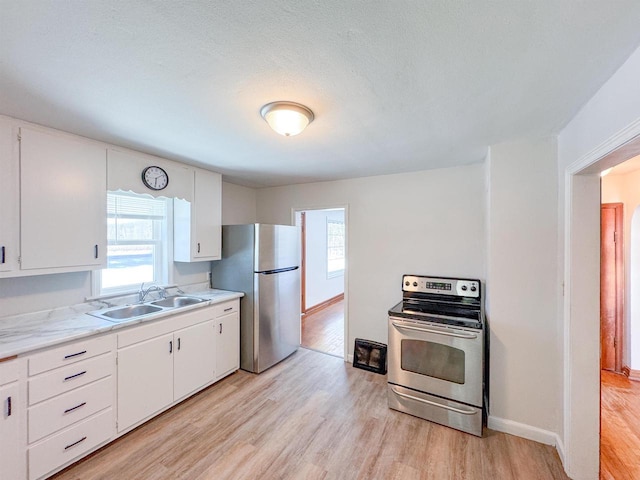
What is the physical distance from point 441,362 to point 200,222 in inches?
109

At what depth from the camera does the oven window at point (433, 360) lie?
7.39 feet

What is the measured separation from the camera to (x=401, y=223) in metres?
3.23

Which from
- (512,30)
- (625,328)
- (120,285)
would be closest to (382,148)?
(512,30)

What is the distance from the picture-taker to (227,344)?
304 cm

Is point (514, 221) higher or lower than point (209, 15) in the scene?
lower

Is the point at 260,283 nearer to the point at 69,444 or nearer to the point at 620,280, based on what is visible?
the point at 69,444

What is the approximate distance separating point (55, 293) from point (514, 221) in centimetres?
373

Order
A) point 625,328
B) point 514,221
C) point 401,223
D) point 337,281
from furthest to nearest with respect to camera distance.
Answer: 1. point 337,281
2. point 401,223
3. point 625,328
4. point 514,221

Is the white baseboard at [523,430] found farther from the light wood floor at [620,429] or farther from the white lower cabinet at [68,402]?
the white lower cabinet at [68,402]

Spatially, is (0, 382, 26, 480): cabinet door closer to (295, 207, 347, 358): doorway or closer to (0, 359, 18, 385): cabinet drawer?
(0, 359, 18, 385): cabinet drawer

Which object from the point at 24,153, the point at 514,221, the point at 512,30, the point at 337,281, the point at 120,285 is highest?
the point at 512,30

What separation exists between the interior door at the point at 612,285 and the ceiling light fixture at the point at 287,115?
345 centimetres

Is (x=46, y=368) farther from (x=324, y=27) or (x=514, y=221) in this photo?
(x=514, y=221)

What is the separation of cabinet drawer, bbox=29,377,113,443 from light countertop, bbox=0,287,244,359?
1.23ft
